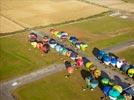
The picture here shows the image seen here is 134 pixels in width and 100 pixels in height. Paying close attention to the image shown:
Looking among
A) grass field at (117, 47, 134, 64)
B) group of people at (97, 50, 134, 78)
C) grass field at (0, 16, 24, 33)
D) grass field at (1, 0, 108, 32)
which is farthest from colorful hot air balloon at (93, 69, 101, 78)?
grass field at (1, 0, 108, 32)

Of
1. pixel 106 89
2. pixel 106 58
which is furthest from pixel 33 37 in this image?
pixel 106 89

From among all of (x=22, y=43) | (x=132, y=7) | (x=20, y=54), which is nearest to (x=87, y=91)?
(x=20, y=54)

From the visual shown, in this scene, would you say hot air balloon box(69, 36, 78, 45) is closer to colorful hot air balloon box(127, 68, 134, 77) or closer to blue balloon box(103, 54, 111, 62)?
blue balloon box(103, 54, 111, 62)

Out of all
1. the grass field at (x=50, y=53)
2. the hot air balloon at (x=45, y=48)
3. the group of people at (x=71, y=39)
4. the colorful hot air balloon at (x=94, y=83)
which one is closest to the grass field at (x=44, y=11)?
the grass field at (x=50, y=53)

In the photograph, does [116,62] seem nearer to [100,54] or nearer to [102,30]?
[100,54]

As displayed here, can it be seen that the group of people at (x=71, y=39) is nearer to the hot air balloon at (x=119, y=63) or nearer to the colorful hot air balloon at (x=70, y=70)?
the hot air balloon at (x=119, y=63)

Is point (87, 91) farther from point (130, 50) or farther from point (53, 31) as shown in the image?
point (53, 31)
